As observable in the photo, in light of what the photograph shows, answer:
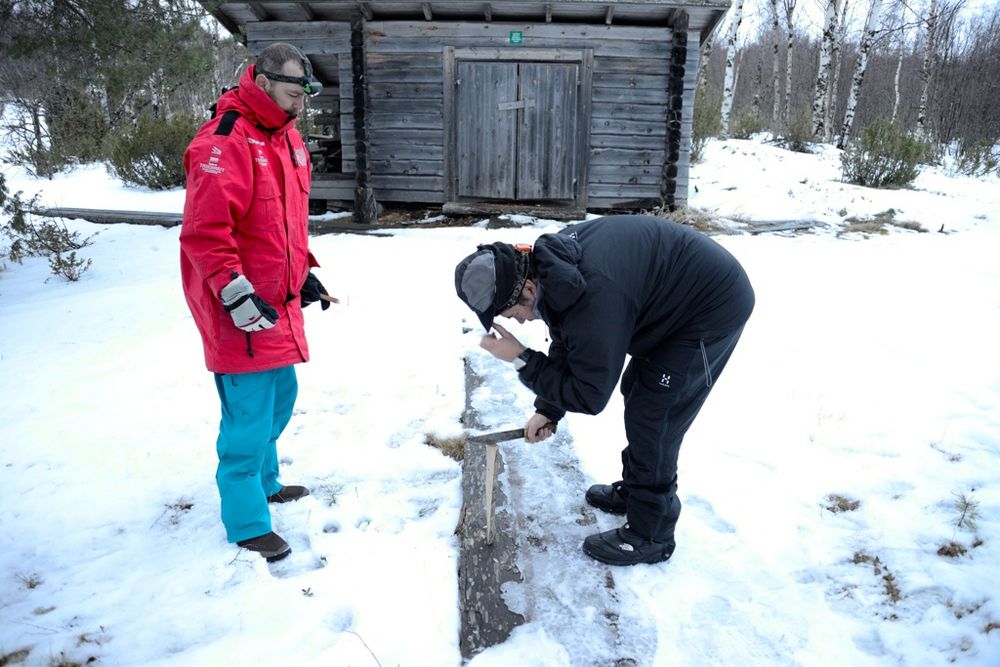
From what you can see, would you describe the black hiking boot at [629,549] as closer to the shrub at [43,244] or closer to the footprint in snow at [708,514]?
the footprint in snow at [708,514]

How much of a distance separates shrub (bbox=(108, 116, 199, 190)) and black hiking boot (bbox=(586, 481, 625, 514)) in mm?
11516

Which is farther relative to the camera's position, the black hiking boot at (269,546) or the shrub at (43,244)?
the shrub at (43,244)

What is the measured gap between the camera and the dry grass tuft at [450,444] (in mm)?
3403

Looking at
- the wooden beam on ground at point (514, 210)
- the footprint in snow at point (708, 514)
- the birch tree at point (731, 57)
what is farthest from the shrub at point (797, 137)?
the footprint in snow at point (708, 514)

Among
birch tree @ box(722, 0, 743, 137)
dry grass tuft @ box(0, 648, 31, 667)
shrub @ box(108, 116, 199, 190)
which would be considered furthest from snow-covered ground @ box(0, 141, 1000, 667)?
birch tree @ box(722, 0, 743, 137)

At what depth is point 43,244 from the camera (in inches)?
297

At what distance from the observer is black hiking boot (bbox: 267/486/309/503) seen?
3.01 meters

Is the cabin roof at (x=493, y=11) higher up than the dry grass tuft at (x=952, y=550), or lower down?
higher up

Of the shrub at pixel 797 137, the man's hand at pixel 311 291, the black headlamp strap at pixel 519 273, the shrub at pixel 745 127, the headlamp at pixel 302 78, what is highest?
the shrub at pixel 745 127

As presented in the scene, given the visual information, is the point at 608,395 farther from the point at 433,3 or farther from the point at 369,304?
the point at 433,3

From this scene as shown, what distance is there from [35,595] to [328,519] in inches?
44.7

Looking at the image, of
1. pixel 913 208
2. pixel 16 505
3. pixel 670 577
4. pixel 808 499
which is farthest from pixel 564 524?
pixel 913 208

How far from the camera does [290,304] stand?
104 inches

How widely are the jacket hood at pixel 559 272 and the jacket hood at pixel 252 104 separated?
1238mm
